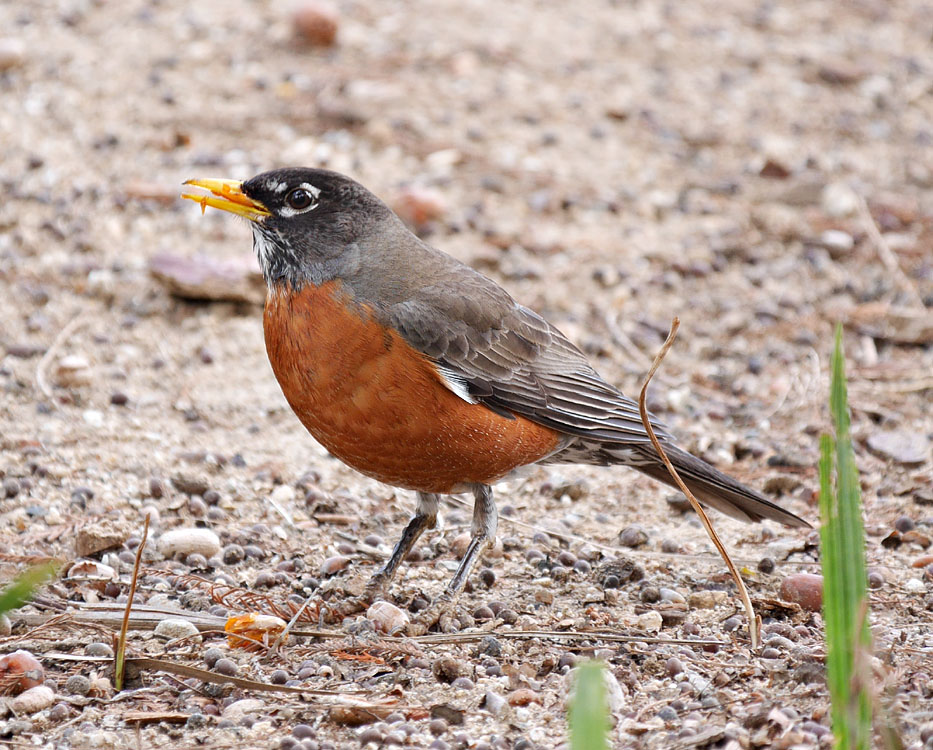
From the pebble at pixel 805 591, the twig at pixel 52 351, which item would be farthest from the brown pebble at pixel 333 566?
the twig at pixel 52 351

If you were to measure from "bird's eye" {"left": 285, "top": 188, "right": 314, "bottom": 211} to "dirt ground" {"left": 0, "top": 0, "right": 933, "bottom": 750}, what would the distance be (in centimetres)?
142

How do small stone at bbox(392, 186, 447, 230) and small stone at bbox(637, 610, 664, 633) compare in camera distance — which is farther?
small stone at bbox(392, 186, 447, 230)

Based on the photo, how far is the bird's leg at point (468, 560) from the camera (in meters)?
4.57

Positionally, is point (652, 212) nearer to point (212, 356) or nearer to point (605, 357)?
point (605, 357)

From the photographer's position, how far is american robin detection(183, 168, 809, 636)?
15.1 ft

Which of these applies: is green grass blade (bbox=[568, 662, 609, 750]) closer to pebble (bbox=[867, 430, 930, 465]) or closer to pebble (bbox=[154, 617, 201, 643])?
pebble (bbox=[154, 617, 201, 643])

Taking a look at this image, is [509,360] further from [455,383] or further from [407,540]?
[407,540]

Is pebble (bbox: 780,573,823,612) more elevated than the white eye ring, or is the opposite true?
the white eye ring

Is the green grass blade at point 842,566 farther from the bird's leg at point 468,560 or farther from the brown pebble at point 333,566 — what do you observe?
the brown pebble at point 333,566

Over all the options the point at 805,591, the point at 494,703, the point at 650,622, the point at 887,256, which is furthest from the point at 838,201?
the point at 494,703

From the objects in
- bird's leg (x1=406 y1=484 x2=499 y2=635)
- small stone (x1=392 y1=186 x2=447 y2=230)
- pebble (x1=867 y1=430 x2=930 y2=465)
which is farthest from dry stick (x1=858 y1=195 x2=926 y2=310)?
bird's leg (x1=406 y1=484 x2=499 y2=635)

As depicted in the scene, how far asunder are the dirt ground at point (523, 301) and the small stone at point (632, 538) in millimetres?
19

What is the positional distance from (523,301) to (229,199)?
300 centimetres

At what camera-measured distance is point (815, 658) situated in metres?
4.00
